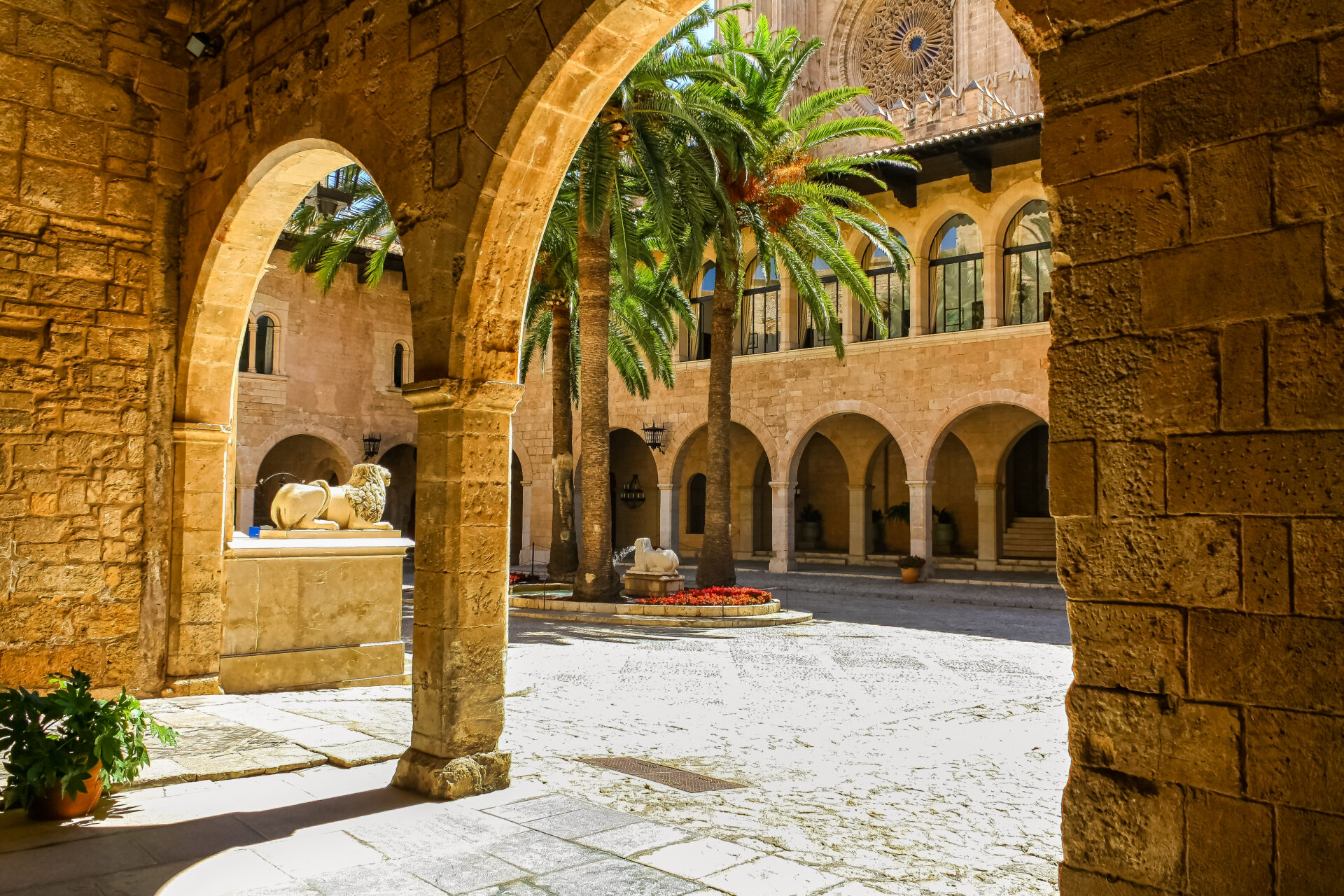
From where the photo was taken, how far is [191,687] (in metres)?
6.71

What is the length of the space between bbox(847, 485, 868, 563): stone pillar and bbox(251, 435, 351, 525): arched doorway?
1128 cm

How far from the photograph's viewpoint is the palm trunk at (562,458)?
1532cm

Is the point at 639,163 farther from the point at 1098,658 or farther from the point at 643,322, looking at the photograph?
the point at 1098,658

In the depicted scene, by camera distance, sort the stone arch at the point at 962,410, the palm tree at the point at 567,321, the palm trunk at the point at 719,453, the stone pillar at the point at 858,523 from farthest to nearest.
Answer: the stone pillar at the point at 858,523 → the stone arch at the point at 962,410 → the palm tree at the point at 567,321 → the palm trunk at the point at 719,453

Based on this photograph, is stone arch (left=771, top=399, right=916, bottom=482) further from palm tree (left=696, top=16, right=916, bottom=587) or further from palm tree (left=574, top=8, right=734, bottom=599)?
palm tree (left=574, top=8, right=734, bottom=599)

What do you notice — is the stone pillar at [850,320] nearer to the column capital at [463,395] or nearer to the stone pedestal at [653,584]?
the stone pedestal at [653,584]

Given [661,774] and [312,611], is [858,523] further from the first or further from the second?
[661,774]

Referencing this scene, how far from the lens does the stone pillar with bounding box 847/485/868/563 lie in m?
21.5

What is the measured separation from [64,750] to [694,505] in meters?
22.4

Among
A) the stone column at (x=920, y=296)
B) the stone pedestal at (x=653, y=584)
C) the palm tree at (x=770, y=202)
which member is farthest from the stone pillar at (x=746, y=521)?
the stone pedestal at (x=653, y=584)

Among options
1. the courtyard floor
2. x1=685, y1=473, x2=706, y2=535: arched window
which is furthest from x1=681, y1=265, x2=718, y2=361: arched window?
the courtyard floor

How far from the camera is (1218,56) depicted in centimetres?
227

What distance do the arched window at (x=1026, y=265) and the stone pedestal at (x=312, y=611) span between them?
13769 millimetres

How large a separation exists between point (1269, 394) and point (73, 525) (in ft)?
21.9
